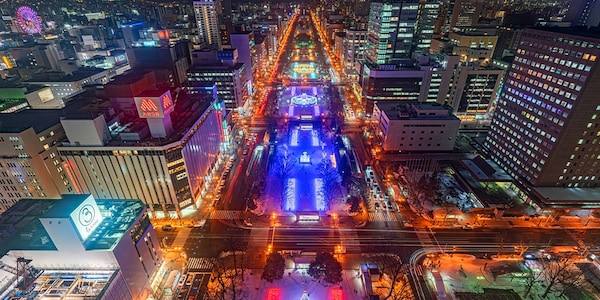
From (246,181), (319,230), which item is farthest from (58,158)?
(319,230)

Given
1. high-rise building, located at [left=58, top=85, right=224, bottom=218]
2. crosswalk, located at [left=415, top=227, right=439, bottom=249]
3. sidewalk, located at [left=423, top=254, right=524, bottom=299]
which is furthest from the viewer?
crosswalk, located at [left=415, top=227, right=439, bottom=249]

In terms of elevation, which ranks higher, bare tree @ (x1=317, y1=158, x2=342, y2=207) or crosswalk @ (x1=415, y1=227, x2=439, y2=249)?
bare tree @ (x1=317, y1=158, x2=342, y2=207)

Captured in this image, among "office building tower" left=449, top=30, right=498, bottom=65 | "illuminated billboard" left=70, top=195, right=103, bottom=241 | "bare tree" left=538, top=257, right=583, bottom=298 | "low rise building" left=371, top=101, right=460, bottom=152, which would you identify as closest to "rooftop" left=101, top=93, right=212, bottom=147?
"illuminated billboard" left=70, top=195, right=103, bottom=241

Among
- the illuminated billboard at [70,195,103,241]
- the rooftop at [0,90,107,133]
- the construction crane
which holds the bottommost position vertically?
the construction crane

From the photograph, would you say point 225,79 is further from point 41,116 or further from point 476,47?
point 476,47

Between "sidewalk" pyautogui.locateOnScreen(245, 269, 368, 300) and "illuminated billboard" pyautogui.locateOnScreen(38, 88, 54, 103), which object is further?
"illuminated billboard" pyautogui.locateOnScreen(38, 88, 54, 103)

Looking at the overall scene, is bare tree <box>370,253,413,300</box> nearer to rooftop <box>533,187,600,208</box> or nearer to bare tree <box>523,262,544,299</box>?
bare tree <box>523,262,544,299</box>
